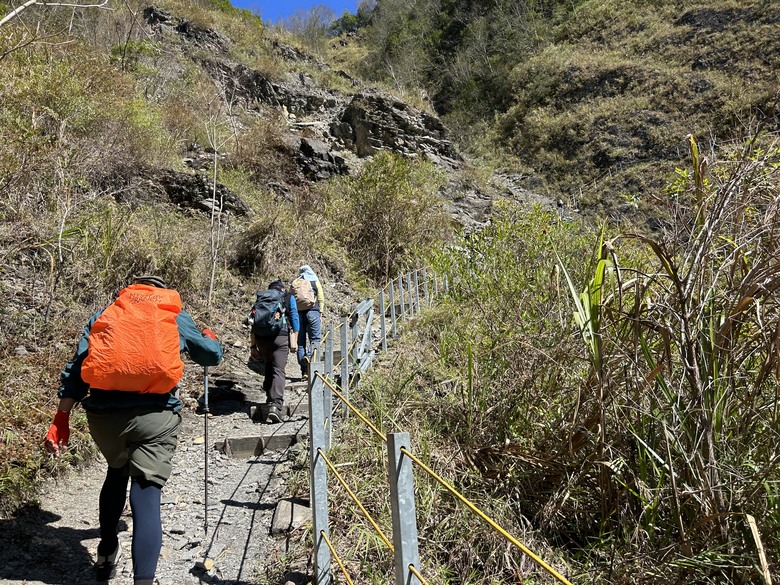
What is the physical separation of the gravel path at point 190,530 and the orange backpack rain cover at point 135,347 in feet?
4.28

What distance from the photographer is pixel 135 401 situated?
106 inches

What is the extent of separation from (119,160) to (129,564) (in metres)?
8.30

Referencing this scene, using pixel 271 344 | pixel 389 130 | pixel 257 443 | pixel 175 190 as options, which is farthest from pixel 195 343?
pixel 389 130

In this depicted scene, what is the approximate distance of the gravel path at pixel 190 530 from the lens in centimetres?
313

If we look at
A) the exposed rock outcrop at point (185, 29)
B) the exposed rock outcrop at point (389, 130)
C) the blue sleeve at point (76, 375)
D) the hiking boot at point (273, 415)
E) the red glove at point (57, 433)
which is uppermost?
the exposed rock outcrop at point (185, 29)

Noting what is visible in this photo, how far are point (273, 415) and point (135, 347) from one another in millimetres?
3283

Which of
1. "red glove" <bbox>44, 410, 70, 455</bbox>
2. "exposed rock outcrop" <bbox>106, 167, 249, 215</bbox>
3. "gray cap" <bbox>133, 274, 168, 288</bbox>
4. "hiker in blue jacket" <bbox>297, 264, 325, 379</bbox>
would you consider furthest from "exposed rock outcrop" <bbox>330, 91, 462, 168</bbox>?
"red glove" <bbox>44, 410, 70, 455</bbox>

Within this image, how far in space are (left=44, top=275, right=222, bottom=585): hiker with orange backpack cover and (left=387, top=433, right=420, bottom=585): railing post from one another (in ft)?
5.07

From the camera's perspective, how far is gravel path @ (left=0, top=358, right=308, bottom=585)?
10.3 feet

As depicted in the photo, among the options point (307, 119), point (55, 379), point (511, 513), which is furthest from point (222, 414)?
point (307, 119)

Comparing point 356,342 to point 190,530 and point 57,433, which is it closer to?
point 190,530

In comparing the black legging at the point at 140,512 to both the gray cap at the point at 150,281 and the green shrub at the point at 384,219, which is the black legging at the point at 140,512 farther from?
the green shrub at the point at 384,219

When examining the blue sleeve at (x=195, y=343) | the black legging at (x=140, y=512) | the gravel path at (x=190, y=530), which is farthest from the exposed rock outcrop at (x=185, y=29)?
the black legging at (x=140, y=512)

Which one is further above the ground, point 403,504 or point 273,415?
point 403,504
